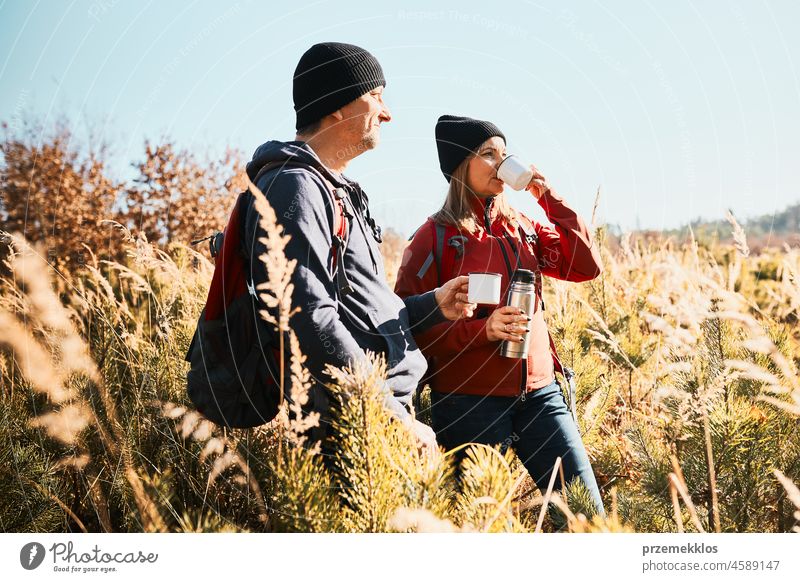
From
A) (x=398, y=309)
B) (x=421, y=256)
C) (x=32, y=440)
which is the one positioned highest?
(x=421, y=256)

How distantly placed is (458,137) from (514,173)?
1.38ft

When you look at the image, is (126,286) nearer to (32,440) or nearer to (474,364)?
(32,440)

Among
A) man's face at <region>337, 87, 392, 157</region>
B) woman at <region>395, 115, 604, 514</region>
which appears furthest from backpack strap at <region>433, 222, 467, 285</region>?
man's face at <region>337, 87, 392, 157</region>

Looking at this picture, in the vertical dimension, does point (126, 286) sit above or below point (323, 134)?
below

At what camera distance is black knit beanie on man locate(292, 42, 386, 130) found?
96.8 inches

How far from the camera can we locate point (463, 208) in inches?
124

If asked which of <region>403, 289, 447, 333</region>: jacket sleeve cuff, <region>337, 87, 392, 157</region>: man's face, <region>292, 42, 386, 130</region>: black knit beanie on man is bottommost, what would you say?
<region>403, 289, 447, 333</region>: jacket sleeve cuff

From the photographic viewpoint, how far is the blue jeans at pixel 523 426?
2863 mm

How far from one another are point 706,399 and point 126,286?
4171 millimetres

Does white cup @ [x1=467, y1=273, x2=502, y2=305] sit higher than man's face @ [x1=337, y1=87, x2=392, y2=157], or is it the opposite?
man's face @ [x1=337, y1=87, x2=392, y2=157]

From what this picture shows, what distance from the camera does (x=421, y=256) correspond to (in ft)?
10.0
